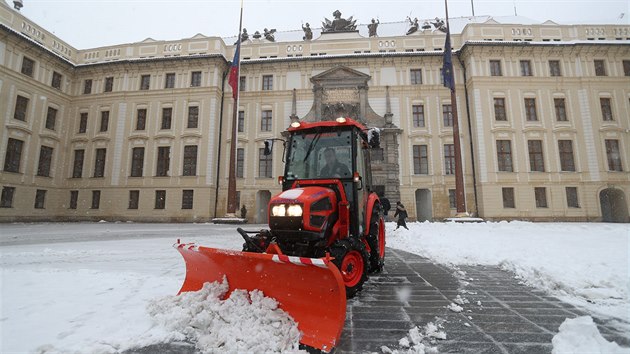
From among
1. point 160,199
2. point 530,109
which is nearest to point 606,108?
point 530,109

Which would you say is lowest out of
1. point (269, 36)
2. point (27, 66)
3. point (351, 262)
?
point (351, 262)

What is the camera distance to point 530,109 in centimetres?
2269

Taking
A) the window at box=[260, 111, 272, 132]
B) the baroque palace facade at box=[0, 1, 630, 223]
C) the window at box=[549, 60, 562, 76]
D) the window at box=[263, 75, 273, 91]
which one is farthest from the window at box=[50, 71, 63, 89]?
the window at box=[549, 60, 562, 76]

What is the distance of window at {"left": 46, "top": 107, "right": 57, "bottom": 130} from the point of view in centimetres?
2421

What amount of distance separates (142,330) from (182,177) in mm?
22940

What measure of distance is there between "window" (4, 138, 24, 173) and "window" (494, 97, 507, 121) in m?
36.8

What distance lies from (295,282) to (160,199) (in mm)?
24442

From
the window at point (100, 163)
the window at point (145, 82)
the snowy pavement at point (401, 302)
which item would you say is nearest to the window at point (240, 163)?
the window at point (145, 82)

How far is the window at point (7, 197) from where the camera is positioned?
66.7ft

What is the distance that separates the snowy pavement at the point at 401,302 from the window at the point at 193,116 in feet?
64.2

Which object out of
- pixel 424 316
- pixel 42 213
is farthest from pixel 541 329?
pixel 42 213

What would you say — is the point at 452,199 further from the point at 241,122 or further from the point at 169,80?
the point at 169,80

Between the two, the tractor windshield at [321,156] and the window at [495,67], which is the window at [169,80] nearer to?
the tractor windshield at [321,156]

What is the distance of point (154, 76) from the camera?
25.3 meters
